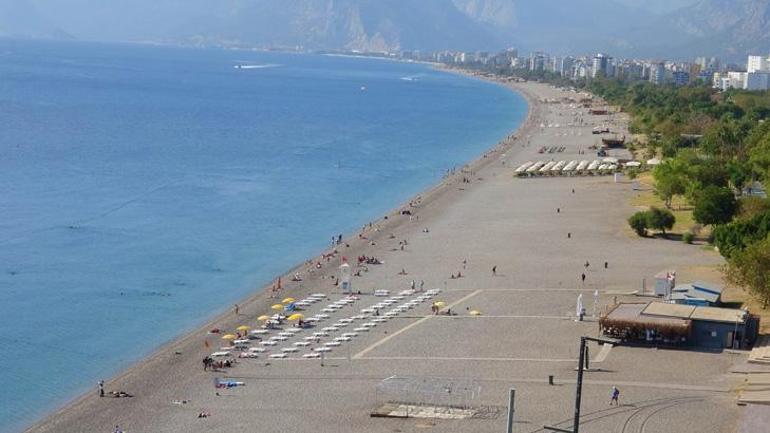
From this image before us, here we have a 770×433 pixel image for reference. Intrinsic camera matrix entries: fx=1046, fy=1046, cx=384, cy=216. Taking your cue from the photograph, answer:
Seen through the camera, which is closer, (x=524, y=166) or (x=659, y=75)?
(x=524, y=166)

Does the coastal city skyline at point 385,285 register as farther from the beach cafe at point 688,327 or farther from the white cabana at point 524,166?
the white cabana at point 524,166

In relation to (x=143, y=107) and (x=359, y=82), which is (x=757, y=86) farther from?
(x=143, y=107)

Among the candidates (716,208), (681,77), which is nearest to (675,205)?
(716,208)

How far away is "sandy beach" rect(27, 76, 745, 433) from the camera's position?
→ 68.0 feet

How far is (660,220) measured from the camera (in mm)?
38688

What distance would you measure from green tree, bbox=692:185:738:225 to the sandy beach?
176 cm

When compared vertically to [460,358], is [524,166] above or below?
above

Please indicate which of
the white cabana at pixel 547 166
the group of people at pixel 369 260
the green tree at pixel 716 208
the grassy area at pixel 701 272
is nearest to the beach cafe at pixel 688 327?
the grassy area at pixel 701 272

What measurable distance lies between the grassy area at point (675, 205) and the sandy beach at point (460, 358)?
2096 millimetres

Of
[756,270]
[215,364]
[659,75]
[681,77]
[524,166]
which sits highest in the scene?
[659,75]

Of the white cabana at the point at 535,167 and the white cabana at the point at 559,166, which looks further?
the white cabana at the point at 559,166

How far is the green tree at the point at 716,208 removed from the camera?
37.5 meters

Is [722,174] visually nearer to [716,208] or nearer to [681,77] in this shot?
[716,208]

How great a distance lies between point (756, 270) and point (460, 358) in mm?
7781
